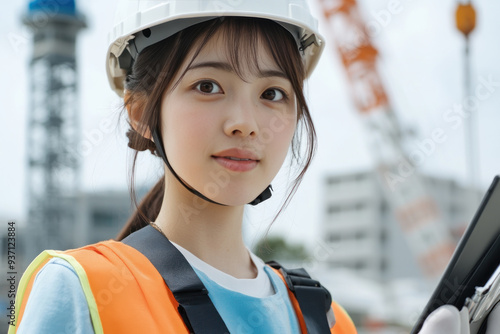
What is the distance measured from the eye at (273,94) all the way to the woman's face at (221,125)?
0.02m

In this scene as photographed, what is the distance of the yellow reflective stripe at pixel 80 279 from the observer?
1513 mm

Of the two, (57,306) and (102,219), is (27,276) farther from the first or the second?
(102,219)

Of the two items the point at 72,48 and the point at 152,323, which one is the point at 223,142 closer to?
the point at 152,323

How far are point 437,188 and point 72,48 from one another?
52950mm

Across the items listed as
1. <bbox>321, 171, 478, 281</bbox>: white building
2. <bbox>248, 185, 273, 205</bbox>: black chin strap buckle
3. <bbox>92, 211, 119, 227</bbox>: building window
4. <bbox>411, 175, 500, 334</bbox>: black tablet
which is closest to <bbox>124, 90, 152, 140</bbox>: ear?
<bbox>248, 185, 273, 205</bbox>: black chin strap buckle

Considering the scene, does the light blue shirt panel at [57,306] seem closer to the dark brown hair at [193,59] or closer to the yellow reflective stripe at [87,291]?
the yellow reflective stripe at [87,291]

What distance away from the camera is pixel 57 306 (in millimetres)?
1496

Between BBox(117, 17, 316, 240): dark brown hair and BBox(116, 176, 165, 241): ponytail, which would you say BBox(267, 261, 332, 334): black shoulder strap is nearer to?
BBox(117, 17, 316, 240): dark brown hair

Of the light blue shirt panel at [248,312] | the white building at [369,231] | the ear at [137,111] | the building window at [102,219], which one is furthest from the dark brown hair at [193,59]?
the white building at [369,231]

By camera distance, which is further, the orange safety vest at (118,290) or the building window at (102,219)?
the building window at (102,219)

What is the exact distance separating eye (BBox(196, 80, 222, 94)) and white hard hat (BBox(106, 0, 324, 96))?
190 mm

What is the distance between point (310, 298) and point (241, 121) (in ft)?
2.22

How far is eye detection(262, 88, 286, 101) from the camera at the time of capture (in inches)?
74.8

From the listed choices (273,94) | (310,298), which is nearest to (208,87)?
(273,94)
